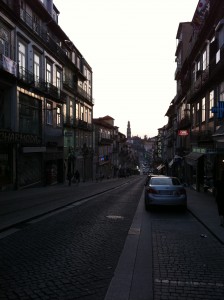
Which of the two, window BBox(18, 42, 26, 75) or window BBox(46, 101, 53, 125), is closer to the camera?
window BBox(18, 42, 26, 75)

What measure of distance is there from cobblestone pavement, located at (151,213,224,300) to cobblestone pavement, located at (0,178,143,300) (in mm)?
884

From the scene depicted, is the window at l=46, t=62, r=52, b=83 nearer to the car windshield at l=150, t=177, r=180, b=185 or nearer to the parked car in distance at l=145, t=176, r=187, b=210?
the car windshield at l=150, t=177, r=180, b=185

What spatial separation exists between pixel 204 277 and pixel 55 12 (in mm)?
36813

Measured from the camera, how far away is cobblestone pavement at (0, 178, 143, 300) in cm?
532

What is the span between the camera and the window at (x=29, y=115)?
2784 centimetres

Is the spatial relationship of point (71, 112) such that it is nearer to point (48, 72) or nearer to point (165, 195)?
point (48, 72)

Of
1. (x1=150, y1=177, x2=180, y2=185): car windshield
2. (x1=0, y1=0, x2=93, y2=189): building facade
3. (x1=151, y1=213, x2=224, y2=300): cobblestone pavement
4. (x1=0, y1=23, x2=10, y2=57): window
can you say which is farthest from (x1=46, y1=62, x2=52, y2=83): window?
(x1=151, y1=213, x2=224, y2=300): cobblestone pavement

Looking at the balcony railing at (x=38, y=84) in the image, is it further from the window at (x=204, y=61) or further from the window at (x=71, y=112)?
the window at (x=204, y=61)

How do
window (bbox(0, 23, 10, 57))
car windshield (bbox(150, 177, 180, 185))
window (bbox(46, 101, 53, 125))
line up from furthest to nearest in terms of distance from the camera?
window (bbox(46, 101, 53, 125))
window (bbox(0, 23, 10, 57))
car windshield (bbox(150, 177, 180, 185))

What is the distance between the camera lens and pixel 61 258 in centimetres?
704

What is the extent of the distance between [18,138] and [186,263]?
1996 cm

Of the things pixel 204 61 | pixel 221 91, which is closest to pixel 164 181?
pixel 221 91

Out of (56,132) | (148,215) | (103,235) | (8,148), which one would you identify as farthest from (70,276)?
(56,132)

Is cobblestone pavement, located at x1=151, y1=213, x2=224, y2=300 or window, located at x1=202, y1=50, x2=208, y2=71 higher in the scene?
window, located at x1=202, y1=50, x2=208, y2=71
